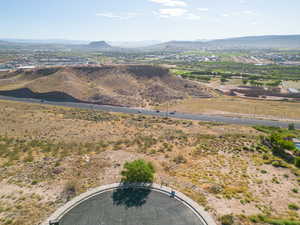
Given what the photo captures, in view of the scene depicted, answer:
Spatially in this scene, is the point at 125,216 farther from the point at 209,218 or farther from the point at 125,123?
the point at 125,123

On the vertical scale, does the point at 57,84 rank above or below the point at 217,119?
above

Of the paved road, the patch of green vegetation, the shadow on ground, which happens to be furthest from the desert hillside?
the patch of green vegetation

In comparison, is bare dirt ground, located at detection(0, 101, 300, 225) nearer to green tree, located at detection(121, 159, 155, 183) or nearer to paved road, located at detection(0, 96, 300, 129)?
green tree, located at detection(121, 159, 155, 183)

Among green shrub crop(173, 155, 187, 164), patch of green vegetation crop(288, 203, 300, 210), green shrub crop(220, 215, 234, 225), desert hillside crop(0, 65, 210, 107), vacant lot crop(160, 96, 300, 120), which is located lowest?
patch of green vegetation crop(288, 203, 300, 210)

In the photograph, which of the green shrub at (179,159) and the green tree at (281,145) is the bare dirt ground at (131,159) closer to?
the green shrub at (179,159)

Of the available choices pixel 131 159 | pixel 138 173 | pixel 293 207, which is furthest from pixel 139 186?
pixel 293 207

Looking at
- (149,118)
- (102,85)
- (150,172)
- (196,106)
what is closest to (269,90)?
(196,106)

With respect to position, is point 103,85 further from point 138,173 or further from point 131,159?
point 138,173
